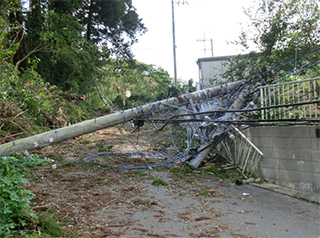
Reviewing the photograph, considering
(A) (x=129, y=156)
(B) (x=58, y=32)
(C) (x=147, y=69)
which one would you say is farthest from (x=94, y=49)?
(C) (x=147, y=69)

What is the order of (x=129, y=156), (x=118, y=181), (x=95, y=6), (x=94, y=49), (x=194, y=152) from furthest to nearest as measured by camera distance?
(x=95, y=6), (x=94, y=49), (x=129, y=156), (x=194, y=152), (x=118, y=181)

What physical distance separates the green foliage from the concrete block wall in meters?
5.70

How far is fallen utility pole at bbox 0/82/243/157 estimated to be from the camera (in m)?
8.01

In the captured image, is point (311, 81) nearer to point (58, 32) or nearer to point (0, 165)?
point (0, 165)

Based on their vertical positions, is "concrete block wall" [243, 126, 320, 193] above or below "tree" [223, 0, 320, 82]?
below

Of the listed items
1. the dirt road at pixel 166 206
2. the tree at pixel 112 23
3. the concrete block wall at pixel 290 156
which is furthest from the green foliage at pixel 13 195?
the tree at pixel 112 23

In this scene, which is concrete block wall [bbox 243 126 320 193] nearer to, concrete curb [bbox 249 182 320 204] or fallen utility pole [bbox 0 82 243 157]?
concrete curb [bbox 249 182 320 204]

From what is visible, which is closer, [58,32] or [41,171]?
[41,171]

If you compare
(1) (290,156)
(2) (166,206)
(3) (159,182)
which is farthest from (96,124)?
(1) (290,156)

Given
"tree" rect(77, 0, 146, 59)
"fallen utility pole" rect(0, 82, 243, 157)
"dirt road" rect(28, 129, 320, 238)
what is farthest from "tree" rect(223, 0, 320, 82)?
"tree" rect(77, 0, 146, 59)

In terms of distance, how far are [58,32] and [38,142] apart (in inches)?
336

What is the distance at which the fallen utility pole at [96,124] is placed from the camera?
801 cm

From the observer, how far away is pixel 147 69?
129 feet

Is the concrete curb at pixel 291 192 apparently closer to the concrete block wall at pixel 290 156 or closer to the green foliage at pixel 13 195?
the concrete block wall at pixel 290 156
